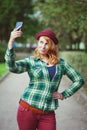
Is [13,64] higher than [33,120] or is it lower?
higher

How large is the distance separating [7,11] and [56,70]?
56299 mm

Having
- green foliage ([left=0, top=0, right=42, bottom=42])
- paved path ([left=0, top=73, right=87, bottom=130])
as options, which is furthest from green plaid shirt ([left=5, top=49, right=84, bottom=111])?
green foliage ([left=0, top=0, right=42, bottom=42])

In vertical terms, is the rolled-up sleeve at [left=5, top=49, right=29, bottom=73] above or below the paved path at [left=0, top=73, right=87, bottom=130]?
above

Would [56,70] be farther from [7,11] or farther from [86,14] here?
[7,11]

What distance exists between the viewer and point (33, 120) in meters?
4.71

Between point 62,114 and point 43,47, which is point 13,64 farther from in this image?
point 62,114

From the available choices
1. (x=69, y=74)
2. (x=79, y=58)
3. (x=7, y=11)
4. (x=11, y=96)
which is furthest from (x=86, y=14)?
(x=7, y=11)

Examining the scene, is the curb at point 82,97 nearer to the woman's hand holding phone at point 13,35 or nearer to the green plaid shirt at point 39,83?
the green plaid shirt at point 39,83

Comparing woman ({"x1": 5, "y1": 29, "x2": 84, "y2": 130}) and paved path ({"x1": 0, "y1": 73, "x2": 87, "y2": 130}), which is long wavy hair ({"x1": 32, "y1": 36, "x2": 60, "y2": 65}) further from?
paved path ({"x1": 0, "y1": 73, "x2": 87, "y2": 130})

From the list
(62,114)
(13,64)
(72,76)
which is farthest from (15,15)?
(13,64)

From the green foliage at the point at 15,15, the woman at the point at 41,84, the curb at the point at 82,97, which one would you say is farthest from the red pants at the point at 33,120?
the green foliage at the point at 15,15

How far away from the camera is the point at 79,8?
88.0 feet

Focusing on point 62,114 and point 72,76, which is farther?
point 62,114

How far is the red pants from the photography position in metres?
4.70
